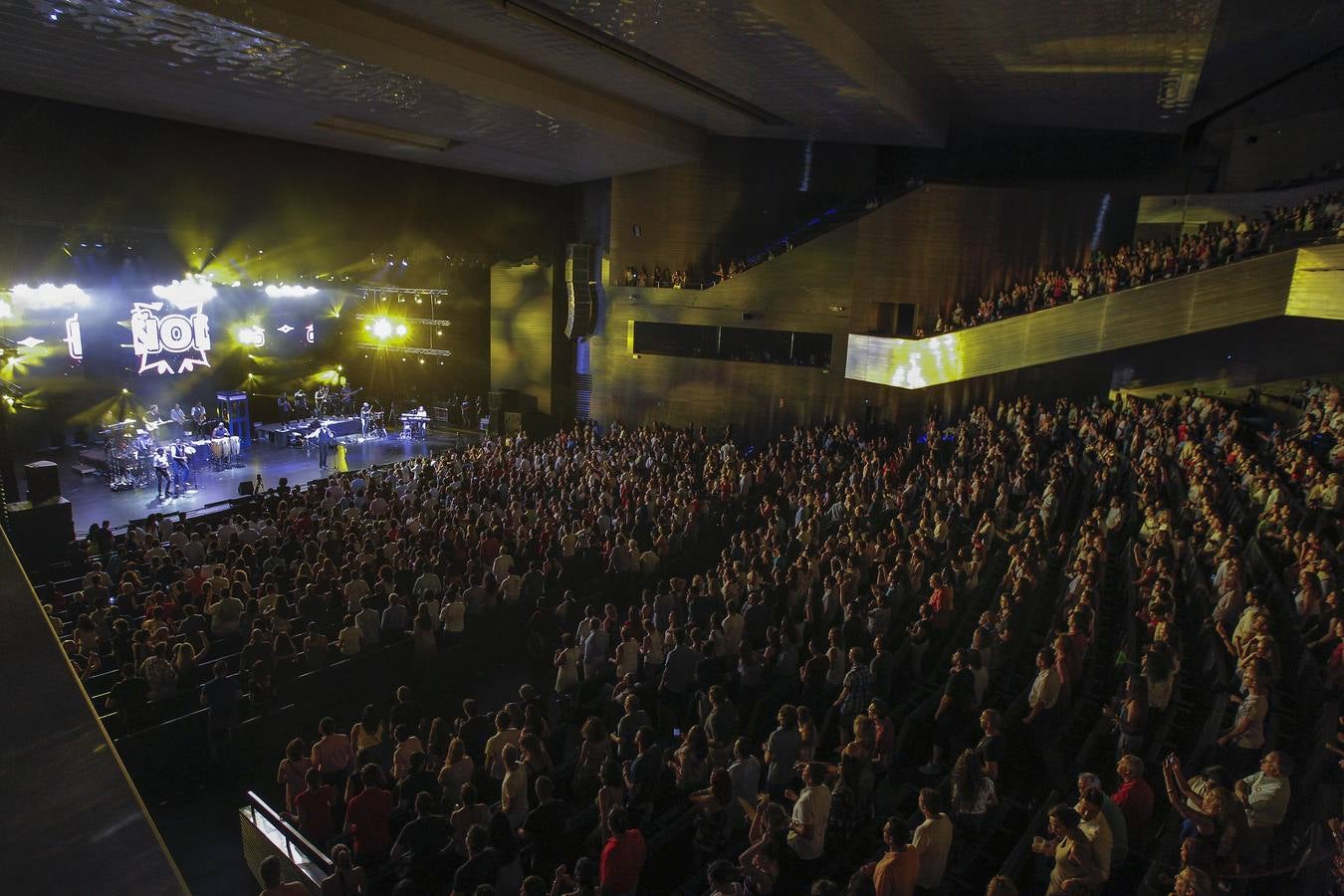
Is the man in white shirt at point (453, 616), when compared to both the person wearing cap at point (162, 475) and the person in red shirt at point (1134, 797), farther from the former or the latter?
the person wearing cap at point (162, 475)

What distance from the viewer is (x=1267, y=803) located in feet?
13.0

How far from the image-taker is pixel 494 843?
4.28 m

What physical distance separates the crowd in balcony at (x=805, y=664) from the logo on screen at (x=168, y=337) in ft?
33.7

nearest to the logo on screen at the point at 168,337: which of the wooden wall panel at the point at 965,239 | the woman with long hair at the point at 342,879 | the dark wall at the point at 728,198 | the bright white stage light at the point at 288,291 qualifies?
the bright white stage light at the point at 288,291

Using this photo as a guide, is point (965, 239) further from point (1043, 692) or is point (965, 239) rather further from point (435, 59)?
point (1043, 692)

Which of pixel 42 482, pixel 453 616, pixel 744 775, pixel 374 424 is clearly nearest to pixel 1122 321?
pixel 453 616

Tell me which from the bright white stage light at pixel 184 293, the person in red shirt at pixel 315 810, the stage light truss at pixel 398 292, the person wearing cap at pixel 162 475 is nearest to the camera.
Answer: the person in red shirt at pixel 315 810

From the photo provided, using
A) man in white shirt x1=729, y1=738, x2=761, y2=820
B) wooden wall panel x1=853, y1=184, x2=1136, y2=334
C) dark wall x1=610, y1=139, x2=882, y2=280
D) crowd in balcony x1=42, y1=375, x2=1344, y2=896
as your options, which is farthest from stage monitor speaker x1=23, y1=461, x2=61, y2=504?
wooden wall panel x1=853, y1=184, x2=1136, y2=334

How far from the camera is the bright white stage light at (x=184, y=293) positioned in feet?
62.1

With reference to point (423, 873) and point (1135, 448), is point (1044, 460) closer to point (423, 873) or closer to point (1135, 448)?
point (1135, 448)

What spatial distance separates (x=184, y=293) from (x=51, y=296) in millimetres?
2689

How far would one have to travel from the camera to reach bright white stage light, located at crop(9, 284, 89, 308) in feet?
53.9

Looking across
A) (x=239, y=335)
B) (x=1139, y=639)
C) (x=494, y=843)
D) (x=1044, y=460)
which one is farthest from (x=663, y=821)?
(x=239, y=335)

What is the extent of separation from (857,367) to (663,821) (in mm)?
15064
